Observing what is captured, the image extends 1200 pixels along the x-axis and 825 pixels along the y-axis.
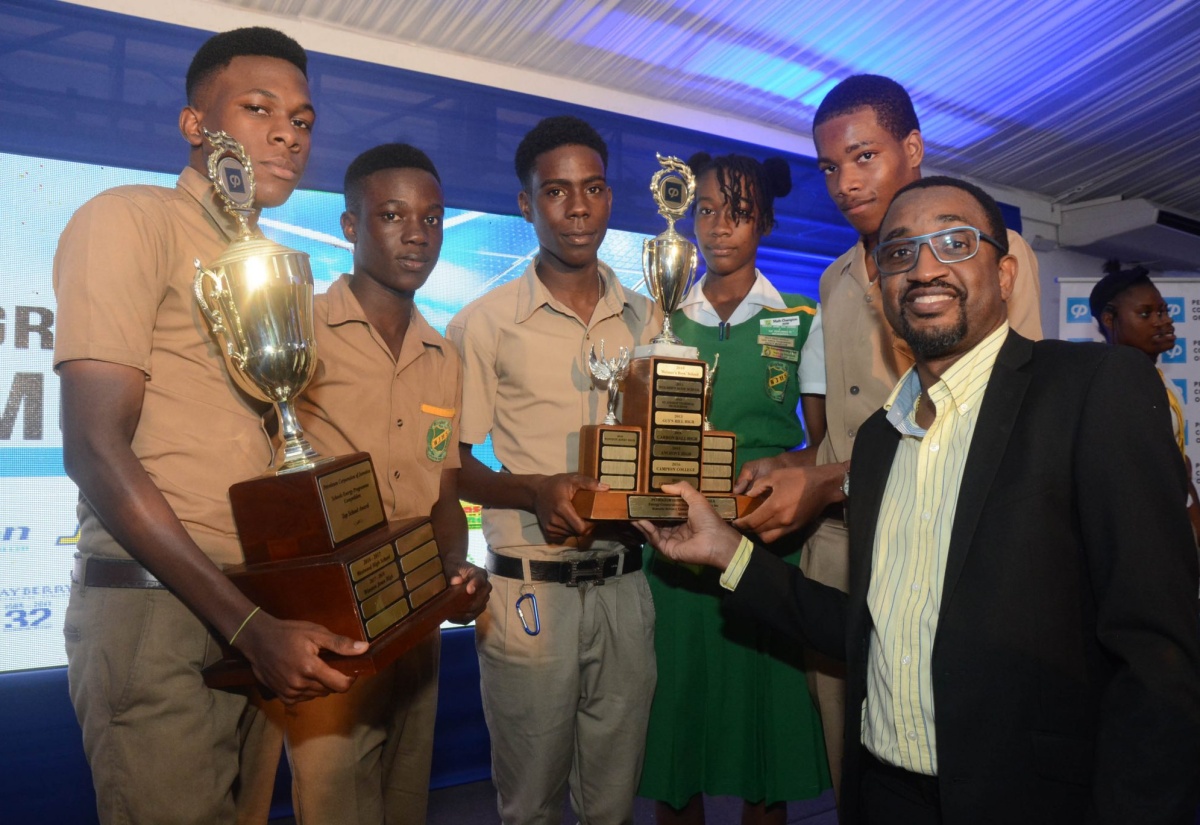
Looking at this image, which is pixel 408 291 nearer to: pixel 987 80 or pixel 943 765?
pixel 943 765

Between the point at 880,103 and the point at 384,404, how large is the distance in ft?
5.23

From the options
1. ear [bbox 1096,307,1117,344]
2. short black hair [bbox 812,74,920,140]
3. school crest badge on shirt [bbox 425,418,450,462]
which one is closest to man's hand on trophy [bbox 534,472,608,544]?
school crest badge on shirt [bbox 425,418,450,462]

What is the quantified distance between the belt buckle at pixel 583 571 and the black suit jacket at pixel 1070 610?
100 cm

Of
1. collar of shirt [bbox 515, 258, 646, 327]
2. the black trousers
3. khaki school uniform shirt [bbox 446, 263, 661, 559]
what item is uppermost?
collar of shirt [bbox 515, 258, 646, 327]

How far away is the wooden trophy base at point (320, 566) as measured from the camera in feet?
4.58

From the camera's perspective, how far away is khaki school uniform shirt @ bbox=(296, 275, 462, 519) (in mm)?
2047

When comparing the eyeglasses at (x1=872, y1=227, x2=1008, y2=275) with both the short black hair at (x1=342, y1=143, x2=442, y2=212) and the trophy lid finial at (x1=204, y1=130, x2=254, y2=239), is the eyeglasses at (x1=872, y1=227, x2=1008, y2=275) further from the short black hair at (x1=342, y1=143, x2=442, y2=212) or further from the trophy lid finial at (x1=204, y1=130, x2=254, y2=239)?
the short black hair at (x1=342, y1=143, x2=442, y2=212)

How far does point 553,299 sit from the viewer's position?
2.32 metres

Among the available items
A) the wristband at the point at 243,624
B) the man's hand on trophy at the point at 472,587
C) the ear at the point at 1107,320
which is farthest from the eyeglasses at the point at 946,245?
the ear at the point at 1107,320

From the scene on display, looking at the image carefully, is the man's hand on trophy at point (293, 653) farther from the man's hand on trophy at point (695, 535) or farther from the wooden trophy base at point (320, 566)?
the man's hand on trophy at point (695, 535)

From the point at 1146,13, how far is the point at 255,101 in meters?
4.94

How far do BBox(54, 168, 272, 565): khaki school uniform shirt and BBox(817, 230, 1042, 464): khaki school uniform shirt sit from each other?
154 centimetres

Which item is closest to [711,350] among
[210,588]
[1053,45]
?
[210,588]

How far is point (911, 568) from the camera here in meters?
1.51
